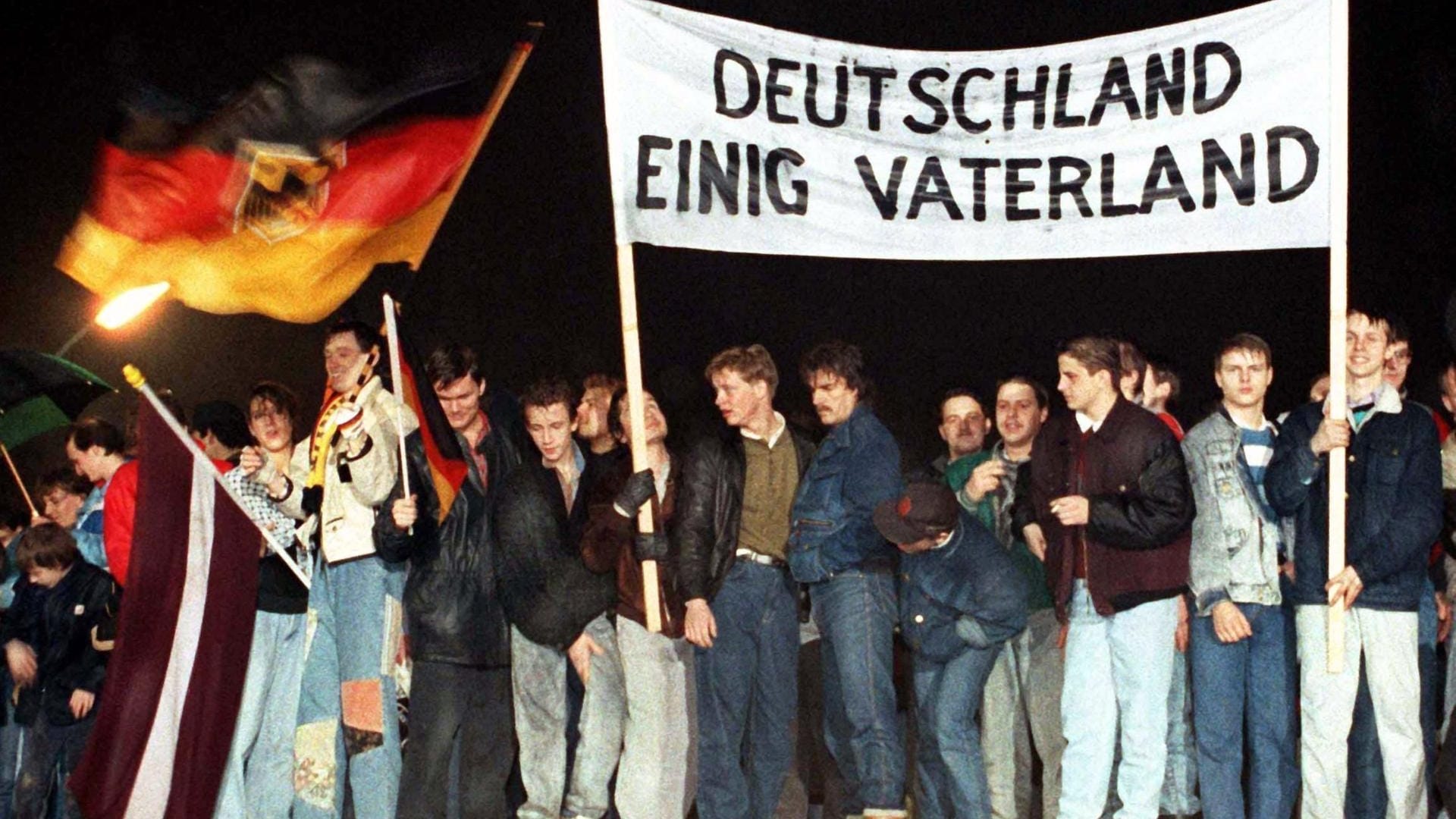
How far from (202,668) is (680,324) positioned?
313 centimetres

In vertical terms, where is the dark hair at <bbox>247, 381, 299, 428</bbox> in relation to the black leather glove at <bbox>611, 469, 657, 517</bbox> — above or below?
above

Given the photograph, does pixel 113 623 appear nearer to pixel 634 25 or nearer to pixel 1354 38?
pixel 634 25

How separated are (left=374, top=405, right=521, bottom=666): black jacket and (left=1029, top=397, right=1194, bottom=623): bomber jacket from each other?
2.07 meters

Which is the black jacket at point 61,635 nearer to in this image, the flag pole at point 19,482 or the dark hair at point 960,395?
the flag pole at point 19,482

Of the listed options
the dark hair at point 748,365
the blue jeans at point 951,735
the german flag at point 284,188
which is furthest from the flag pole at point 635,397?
the blue jeans at point 951,735

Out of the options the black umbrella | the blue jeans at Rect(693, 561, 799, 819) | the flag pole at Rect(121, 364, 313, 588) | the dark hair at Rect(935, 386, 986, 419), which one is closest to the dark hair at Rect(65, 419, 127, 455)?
the black umbrella

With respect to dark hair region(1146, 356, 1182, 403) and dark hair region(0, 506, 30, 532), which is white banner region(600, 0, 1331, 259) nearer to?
dark hair region(1146, 356, 1182, 403)

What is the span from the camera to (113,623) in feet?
27.3

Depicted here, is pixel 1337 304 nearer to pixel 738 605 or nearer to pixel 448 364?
pixel 738 605

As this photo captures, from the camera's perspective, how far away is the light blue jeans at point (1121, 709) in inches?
269

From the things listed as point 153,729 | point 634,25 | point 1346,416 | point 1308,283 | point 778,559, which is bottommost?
point 153,729

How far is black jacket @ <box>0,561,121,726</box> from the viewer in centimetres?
831

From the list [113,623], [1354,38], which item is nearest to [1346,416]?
[1354,38]

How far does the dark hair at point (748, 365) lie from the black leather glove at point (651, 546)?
0.70m
